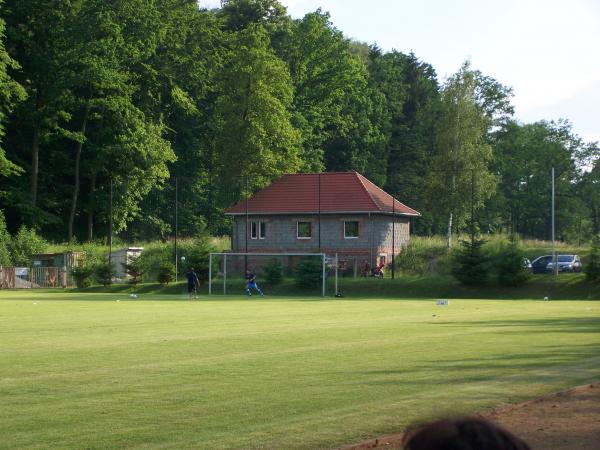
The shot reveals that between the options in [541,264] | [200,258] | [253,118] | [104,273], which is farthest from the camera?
[253,118]

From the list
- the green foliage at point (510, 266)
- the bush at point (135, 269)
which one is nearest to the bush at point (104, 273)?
the bush at point (135, 269)

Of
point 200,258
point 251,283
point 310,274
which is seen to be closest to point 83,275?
point 200,258

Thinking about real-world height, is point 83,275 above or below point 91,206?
below

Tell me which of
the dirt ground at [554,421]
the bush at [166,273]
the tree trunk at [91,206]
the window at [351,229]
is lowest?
the dirt ground at [554,421]

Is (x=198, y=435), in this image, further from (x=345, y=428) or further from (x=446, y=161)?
(x=446, y=161)

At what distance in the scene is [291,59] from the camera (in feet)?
316

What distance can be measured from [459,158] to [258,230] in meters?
23.7

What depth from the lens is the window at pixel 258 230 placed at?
74.9 metres

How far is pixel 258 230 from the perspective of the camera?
246ft

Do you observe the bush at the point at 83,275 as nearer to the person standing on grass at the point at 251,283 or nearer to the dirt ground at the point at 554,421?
the person standing on grass at the point at 251,283

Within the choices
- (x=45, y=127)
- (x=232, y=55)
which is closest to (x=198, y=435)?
(x=45, y=127)

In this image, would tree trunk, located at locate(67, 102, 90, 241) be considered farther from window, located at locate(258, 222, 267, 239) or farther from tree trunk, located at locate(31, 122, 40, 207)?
window, located at locate(258, 222, 267, 239)

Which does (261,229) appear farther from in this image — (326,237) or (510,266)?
(510,266)

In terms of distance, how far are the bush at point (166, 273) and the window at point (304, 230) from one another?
1442 cm
